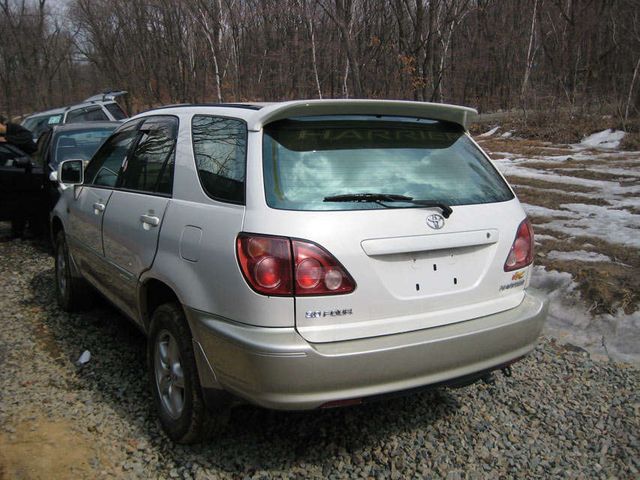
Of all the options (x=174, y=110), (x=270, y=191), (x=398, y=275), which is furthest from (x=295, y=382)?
(x=174, y=110)

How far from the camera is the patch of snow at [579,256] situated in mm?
5488

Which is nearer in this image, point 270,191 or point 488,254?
point 270,191

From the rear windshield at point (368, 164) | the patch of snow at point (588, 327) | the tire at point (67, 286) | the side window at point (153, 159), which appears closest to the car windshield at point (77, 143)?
the tire at point (67, 286)

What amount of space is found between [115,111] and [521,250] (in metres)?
12.7

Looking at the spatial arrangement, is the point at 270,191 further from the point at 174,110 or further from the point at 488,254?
the point at 174,110

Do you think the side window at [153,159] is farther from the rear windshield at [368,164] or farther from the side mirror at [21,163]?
the side mirror at [21,163]

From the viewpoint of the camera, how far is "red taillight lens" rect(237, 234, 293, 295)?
2.29 meters

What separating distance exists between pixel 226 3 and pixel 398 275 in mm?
21671

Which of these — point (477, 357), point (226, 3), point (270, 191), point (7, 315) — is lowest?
point (7, 315)

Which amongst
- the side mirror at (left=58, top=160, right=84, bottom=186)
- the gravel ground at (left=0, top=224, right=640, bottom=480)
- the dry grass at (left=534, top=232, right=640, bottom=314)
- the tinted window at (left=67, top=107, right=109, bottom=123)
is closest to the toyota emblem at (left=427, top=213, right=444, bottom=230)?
the gravel ground at (left=0, top=224, right=640, bottom=480)

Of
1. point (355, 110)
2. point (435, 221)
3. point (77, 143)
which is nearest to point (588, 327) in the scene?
point (435, 221)

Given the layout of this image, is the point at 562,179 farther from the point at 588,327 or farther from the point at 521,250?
the point at 521,250

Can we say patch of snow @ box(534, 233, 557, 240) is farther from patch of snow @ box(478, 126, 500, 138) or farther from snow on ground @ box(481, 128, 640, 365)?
patch of snow @ box(478, 126, 500, 138)

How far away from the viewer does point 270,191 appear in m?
2.44
